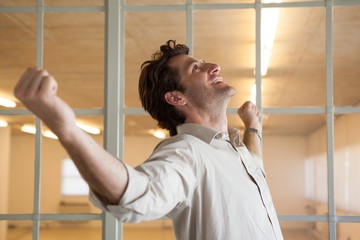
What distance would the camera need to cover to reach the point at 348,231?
1.98 metres

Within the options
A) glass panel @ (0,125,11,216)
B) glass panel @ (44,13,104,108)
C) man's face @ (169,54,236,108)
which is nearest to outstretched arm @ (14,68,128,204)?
man's face @ (169,54,236,108)

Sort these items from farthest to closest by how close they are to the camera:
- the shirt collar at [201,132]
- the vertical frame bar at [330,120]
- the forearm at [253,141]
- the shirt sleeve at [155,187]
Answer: the vertical frame bar at [330,120], the forearm at [253,141], the shirt collar at [201,132], the shirt sleeve at [155,187]

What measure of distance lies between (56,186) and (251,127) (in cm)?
84

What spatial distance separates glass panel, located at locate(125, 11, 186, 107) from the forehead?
0.52 meters

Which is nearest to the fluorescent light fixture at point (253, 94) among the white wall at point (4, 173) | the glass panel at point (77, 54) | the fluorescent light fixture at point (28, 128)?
the glass panel at point (77, 54)

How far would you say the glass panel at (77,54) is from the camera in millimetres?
2006

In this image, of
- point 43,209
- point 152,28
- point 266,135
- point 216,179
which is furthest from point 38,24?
point 216,179

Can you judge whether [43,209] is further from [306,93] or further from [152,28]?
[306,93]

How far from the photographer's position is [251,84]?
1995 millimetres

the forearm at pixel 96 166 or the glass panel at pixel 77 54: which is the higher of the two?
the glass panel at pixel 77 54

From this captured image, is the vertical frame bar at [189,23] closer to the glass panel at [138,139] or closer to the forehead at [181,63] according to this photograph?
the glass panel at [138,139]

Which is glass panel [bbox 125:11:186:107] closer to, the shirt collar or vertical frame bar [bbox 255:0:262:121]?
vertical frame bar [bbox 255:0:262:121]

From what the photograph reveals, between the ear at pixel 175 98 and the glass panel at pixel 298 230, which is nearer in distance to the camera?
the ear at pixel 175 98

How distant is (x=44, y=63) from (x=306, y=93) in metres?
1.08
